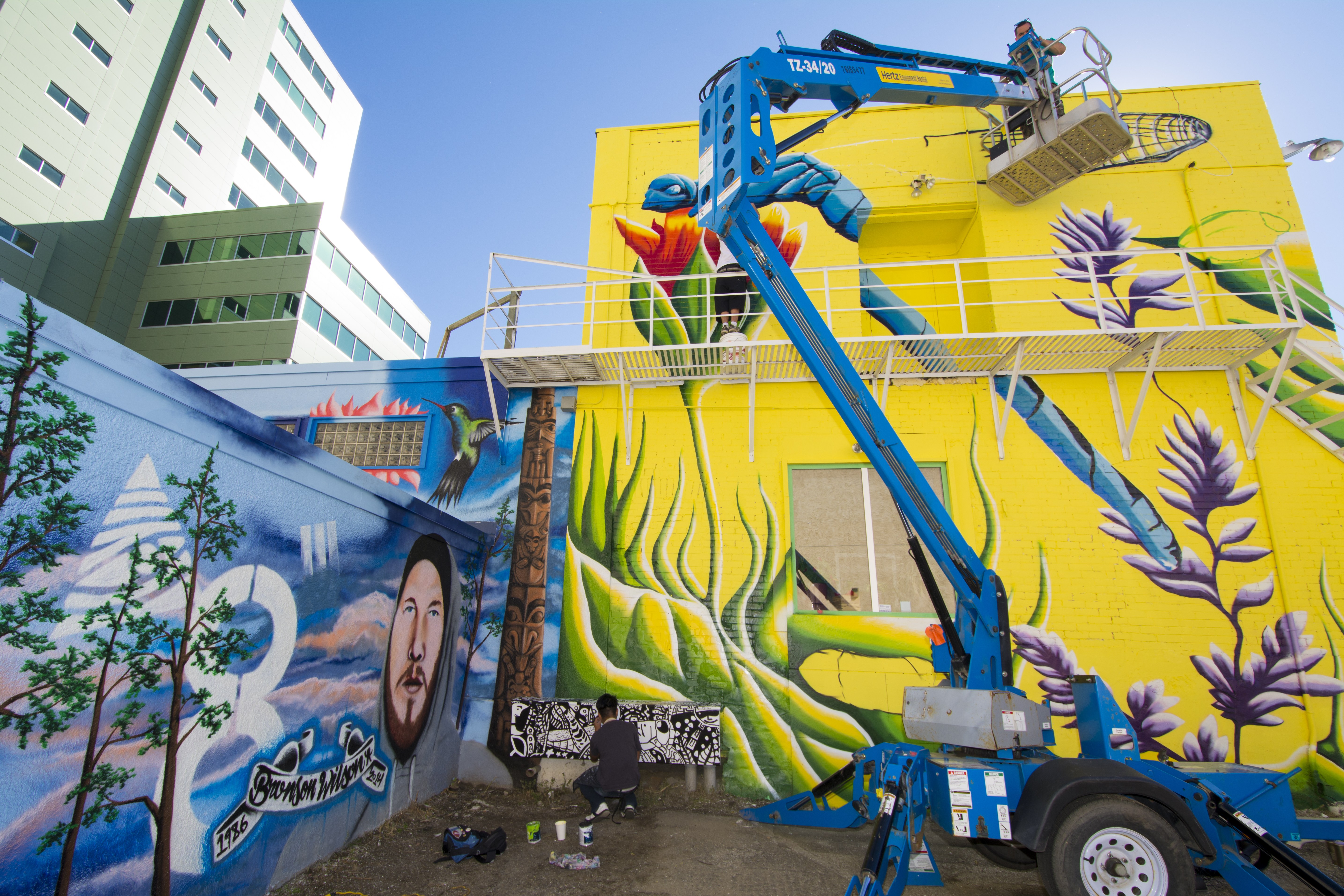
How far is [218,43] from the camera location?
106ft

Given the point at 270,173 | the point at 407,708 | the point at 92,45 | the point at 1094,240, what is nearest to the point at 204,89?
the point at 92,45

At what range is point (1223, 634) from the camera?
8445 millimetres

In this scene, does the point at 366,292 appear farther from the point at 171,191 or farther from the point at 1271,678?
the point at 1271,678

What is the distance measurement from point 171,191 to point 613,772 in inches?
1408

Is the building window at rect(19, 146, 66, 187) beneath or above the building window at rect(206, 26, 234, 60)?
beneath

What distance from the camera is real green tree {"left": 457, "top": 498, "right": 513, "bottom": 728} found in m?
9.31

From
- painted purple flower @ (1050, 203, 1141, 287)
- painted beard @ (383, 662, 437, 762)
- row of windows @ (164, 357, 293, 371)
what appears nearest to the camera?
painted beard @ (383, 662, 437, 762)

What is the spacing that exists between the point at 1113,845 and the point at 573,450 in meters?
7.87

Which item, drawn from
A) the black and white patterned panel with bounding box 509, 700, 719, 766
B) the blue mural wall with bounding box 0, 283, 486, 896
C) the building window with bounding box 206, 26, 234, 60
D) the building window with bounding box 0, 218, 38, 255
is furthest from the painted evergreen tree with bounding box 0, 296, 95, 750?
the building window with bounding box 206, 26, 234, 60

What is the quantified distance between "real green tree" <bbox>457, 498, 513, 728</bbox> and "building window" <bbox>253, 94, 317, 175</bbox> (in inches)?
1460

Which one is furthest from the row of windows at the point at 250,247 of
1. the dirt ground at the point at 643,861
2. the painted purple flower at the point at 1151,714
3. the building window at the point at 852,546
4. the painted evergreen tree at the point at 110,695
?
the painted purple flower at the point at 1151,714

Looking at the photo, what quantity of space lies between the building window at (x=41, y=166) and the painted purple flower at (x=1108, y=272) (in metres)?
34.7

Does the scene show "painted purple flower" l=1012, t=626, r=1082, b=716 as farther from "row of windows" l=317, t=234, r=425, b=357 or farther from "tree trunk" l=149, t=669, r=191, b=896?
"row of windows" l=317, t=234, r=425, b=357

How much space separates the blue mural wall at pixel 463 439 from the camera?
9.34 metres
